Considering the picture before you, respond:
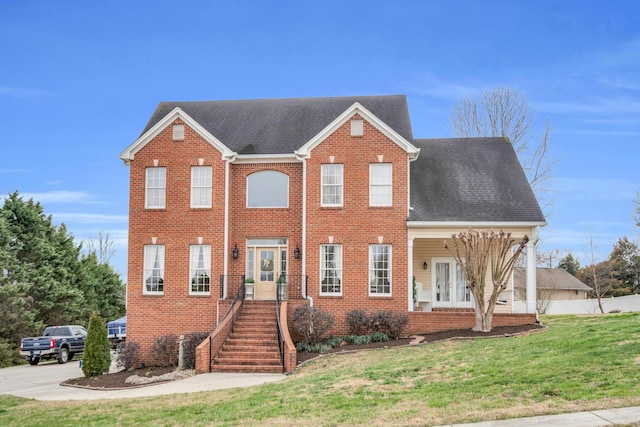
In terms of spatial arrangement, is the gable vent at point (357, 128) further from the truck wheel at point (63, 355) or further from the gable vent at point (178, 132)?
the truck wheel at point (63, 355)

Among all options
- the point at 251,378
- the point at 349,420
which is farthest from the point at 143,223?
the point at 349,420

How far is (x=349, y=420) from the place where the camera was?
10.6 metres

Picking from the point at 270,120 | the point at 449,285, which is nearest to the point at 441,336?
the point at 449,285

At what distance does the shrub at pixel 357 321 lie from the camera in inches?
925

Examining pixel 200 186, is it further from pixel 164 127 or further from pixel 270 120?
pixel 270 120

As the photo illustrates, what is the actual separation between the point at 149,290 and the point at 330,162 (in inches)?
326

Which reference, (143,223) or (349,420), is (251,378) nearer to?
(349,420)

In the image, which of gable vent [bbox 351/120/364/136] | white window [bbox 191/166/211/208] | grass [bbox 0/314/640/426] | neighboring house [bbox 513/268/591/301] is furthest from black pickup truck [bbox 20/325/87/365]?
neighboring house [bbox 513/268/591/301]

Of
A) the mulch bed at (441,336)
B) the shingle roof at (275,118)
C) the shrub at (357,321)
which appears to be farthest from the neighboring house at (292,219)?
the mulch bed at (441,336)

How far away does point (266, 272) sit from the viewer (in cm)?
2555

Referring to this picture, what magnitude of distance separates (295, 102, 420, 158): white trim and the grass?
906 centimetres

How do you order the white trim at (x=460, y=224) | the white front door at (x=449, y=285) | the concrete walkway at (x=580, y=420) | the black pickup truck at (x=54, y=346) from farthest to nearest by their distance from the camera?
the black pickup truck at (x=54, y=346), the white front door at (x=449, y=285), the white trim at (x=460, y=224), the concrete walkway at (x=580, y=420)

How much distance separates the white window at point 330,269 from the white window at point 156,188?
6378 mm

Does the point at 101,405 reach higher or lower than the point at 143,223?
lower
